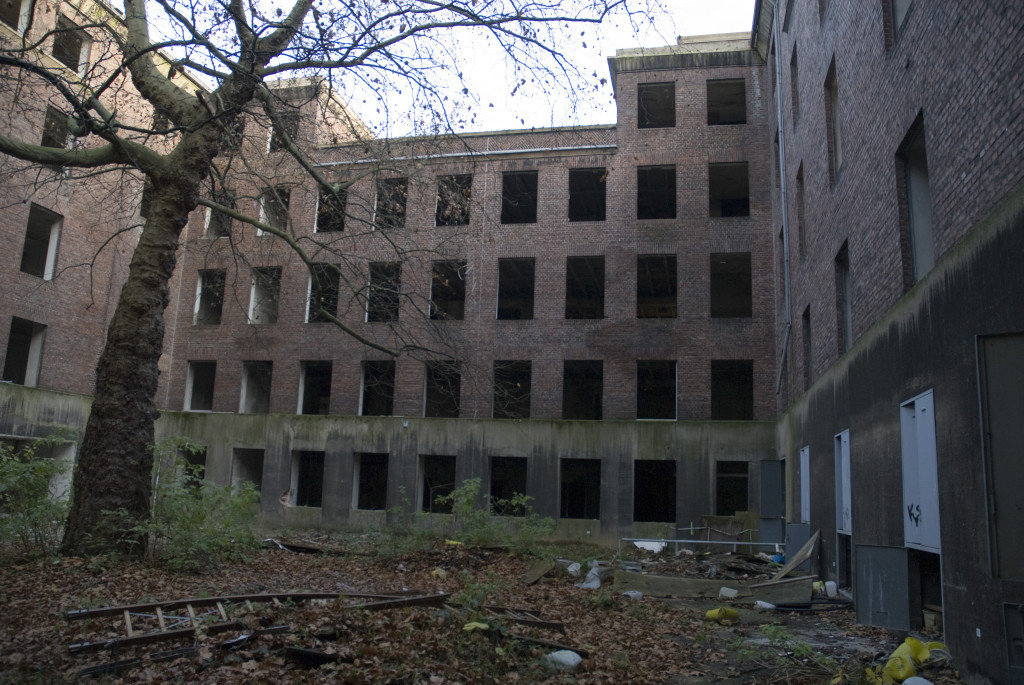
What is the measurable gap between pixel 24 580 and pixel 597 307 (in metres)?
25.6

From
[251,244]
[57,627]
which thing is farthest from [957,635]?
[251,244]

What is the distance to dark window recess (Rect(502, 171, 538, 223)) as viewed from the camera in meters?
27.8

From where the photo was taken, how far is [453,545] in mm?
16688

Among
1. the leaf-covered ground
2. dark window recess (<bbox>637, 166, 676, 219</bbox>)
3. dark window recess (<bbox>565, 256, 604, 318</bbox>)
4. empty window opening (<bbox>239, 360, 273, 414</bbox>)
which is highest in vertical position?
dark window recess (<bbox>637, 166, 676, 219</bbox>)

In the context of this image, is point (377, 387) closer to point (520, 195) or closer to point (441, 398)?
point (441, 398)

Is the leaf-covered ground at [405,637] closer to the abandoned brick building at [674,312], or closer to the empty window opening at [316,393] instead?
the abandoned brick building at [674,312]

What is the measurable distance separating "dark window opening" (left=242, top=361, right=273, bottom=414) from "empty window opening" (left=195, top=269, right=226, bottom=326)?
236 centimetres

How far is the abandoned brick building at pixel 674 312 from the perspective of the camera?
732 centimetres

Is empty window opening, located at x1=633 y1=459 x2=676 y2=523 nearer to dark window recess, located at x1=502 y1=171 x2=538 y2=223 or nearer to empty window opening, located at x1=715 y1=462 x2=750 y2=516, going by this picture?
empty window opening, located at x1=715 y1=462 x2=750 y2=516

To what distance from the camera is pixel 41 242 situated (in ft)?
86.4

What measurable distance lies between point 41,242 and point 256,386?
8493 mm

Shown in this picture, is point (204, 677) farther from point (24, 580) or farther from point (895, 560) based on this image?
point (895, 560)

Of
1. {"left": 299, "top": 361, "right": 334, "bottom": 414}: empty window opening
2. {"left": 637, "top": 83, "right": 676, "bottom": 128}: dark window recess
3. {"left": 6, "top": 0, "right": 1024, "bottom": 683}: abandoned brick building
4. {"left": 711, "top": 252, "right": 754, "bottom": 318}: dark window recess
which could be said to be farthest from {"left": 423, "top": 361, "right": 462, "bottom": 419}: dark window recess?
{"left": 637, "top": 83, "right": 676, "bottom": 128}: dark window recess

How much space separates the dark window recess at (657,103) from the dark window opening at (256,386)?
15.8m
